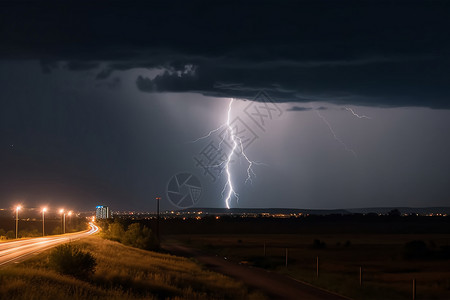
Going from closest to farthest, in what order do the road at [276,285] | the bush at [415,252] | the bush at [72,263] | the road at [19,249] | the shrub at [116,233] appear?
1. the bush at [72,263]
2. the road at [276,285]
3. the road at [19,249]
4. the bush at [415,252]
5. the shrub at [116,233]

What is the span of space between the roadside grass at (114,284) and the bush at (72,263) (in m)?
0.33

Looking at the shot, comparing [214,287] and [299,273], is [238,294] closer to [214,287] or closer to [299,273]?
[214,287]

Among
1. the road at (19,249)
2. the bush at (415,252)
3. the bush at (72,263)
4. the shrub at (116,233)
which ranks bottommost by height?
the bush at (415,252)

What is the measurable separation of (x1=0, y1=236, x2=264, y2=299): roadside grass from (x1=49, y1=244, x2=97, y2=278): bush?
0.33 m

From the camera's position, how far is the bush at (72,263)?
22.9m

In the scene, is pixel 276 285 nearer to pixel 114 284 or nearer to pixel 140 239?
pixel 114 284

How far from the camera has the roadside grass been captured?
17.2 metres

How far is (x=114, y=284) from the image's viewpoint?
74.6ft

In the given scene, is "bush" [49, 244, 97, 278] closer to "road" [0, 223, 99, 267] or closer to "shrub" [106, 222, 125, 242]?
"road" [0, 223, 99, 267]

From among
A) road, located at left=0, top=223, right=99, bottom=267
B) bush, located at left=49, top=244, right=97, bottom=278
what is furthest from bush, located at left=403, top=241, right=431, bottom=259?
bush, located at left=49, top=244, right=97, bottom=278

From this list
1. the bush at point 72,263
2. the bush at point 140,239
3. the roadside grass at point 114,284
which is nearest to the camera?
the roadside grass at point 114,284

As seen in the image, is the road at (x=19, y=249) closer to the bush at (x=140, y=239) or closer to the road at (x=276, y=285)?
the bush at (x=140, y=239)

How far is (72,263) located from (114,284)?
173 centimetres

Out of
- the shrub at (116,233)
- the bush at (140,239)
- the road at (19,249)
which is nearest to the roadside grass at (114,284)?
the road at (19,249)
